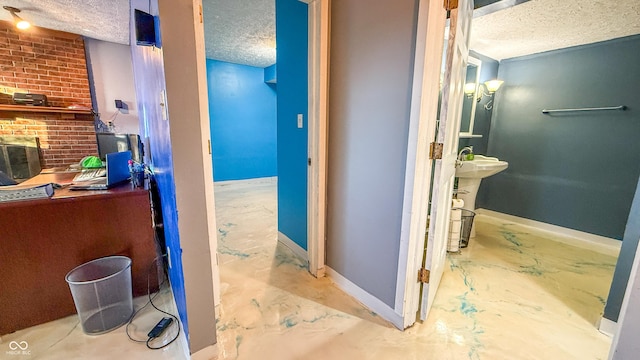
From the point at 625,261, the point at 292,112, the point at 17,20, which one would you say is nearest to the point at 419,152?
the point at 292,112

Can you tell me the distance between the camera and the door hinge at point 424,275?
1.46 meters

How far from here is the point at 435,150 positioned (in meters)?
1.31

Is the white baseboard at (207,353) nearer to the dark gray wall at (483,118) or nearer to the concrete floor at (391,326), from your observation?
the concrete floor at (391,326)

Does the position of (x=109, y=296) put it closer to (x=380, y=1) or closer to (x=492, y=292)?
(x=380, y=1)

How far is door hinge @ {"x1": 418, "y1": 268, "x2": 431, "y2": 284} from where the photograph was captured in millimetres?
1458

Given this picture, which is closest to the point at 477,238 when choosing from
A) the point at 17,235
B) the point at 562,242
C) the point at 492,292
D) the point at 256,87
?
the point at 562,242

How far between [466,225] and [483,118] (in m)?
1.64

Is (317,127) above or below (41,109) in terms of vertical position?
below

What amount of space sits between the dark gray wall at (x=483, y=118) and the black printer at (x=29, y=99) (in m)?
5.52

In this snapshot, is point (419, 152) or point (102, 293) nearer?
point (419, 152)

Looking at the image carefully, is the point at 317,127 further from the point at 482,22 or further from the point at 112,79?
the point at 112,79

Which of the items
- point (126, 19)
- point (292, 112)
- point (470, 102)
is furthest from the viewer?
point (470, 102)

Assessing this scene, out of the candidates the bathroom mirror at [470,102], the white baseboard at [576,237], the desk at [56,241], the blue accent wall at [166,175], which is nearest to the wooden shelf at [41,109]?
the desk at [56,241]

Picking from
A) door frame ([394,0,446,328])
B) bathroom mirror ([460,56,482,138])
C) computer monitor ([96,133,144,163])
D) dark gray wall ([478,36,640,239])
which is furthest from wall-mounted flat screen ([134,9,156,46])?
dark gray wall ([478,36,640,239])
